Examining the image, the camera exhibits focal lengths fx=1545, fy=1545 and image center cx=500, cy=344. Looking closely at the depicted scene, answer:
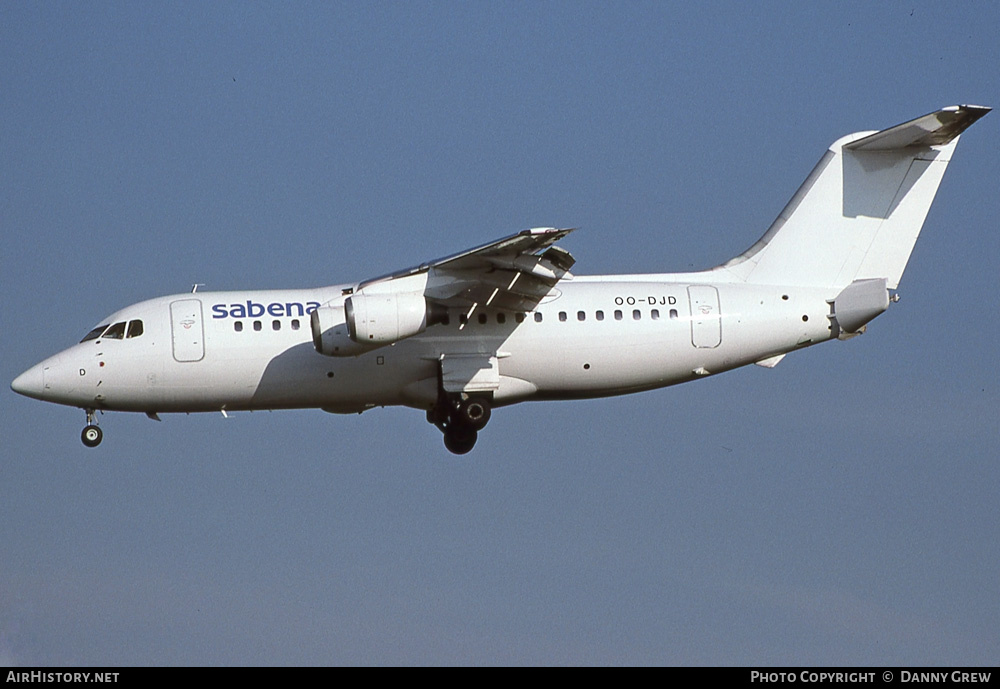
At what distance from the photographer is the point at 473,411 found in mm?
19984

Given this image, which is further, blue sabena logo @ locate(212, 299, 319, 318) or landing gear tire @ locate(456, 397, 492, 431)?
landing gear tire @ locate(456, 397, 492, 431)

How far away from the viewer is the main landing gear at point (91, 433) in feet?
66.3

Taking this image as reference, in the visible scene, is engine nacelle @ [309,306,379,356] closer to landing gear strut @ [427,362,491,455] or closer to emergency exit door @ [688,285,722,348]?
landing gear strut @ [427,362,491,455]

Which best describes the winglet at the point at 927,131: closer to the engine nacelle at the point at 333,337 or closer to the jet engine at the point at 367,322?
the jet engine at the point at 367,322

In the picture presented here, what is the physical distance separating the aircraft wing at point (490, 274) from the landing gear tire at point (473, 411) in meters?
1.31

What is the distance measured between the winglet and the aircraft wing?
488 centimetres

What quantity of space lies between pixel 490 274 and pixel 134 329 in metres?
4.71

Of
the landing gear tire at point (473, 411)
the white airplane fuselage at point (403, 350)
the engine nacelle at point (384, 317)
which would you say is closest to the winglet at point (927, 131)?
the white airplane fuselage at point (403, 350)

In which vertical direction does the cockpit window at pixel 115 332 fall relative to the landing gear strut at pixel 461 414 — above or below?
above

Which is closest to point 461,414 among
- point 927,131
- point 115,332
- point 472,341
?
point 472,341

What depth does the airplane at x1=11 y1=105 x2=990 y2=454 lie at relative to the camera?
773 inches

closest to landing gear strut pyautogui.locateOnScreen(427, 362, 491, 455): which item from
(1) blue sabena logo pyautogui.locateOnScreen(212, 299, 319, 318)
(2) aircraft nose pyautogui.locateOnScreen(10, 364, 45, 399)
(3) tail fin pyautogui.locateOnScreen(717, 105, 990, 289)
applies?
(1) blue sabena logo pyautogui.locateOnScreen(212, 299, 319, 318)

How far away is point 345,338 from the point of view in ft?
61.2
